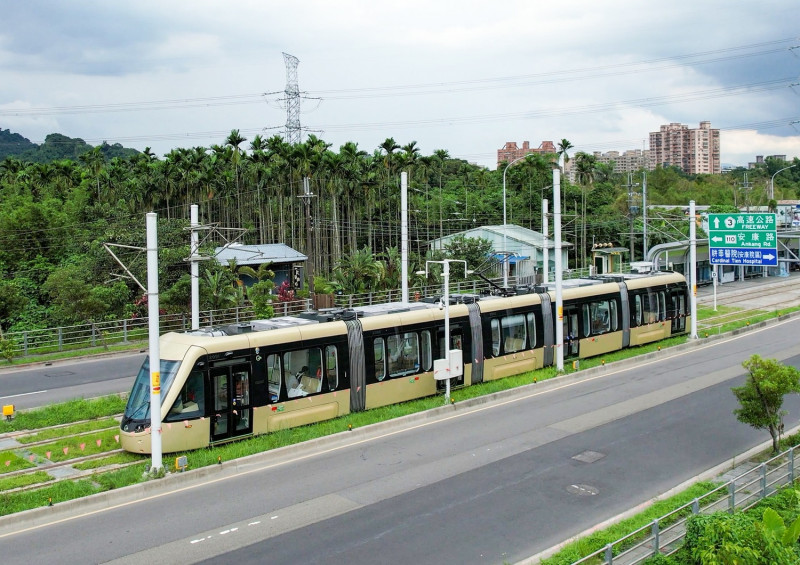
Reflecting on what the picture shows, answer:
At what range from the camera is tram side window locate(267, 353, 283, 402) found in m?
17.5

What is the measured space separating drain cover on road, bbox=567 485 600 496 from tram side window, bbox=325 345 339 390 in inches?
270

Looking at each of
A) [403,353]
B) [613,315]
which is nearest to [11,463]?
[403,353]

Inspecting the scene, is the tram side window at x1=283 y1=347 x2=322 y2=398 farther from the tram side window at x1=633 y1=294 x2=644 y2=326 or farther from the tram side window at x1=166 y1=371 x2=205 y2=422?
the tram side window at x1=633 y1=294 x2=644 y2=326

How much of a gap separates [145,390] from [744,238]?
29.9m

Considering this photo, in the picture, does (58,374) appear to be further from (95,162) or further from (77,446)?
(95,162)

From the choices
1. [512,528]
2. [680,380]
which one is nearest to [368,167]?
[680,380]

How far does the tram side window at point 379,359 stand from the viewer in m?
20.0

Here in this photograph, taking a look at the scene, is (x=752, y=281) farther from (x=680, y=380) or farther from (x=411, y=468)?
(x=411, y=468)

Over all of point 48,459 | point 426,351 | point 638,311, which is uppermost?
point 638,311

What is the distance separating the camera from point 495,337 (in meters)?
23.6

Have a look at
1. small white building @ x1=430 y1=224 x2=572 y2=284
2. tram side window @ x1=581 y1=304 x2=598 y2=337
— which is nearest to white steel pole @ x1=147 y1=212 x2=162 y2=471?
tram side window @ x1=581 y1=304 x2=598 y2=337

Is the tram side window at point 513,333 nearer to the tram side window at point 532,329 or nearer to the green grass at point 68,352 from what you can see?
the tram side window at point 532,329

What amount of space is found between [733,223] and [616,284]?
37.8 ft

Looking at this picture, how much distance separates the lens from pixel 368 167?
65625mm
